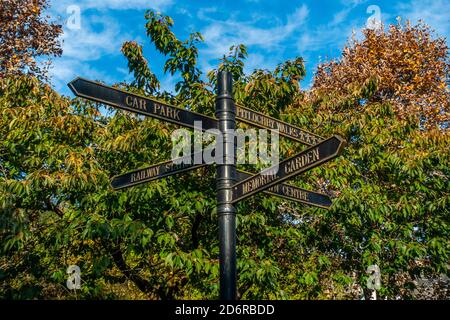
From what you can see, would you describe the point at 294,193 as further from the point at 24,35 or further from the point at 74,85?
the point at 24,35

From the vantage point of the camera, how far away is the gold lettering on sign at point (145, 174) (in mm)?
5699

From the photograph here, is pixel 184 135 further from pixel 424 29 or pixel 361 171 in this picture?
pixel 424 29

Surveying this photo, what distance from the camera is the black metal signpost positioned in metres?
4.91

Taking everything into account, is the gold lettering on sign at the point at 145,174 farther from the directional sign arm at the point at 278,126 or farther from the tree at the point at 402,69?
the tree at the point at 402,69

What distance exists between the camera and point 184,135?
382 inches

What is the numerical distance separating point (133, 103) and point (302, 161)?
1699mm

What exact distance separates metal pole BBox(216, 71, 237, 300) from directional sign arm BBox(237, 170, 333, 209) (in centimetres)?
27

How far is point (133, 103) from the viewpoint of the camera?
17.0ft

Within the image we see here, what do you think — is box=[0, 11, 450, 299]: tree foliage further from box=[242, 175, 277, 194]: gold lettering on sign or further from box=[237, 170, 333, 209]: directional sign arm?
box=[242, 175, 277, 194]: gold lettering on sign

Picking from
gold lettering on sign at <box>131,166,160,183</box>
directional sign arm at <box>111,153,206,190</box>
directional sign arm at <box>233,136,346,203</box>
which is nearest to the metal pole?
directional sign arm at <box>233,136,346,203</box>

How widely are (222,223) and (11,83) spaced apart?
7.58 m

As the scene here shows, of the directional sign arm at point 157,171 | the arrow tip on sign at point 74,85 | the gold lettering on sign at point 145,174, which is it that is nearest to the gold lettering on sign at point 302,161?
the directional sign arm at point 157,171

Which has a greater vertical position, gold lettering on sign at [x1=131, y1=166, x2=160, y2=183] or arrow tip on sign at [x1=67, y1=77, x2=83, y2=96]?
arrow tip on sign at [x1=67, y1=77, x2=83, y2=96]
